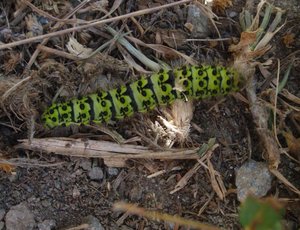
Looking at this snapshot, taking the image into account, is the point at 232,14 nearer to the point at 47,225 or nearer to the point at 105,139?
the point at 105,139

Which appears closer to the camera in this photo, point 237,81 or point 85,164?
point 85,164

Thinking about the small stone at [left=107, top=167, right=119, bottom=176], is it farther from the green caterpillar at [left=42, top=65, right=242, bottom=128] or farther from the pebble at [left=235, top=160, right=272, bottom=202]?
the pebble at [left=235, top=160, right=272, bottom=202]

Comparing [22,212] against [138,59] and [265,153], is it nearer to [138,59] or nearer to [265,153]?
[138,59]

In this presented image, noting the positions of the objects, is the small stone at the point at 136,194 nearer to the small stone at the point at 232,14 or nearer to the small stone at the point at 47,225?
the small stone at the point at 47,225

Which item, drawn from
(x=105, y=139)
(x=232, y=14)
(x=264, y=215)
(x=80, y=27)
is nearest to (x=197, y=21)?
(x=232, y=14)

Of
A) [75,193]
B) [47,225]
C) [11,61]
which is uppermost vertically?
[11,61]

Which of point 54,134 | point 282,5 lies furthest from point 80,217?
point 282,5
